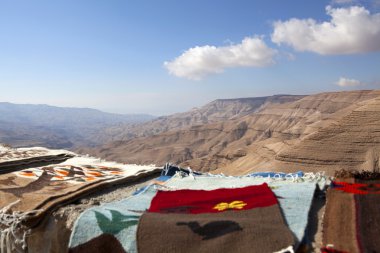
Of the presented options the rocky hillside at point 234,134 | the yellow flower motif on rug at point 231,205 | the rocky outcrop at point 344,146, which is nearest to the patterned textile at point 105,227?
the yellow flower motif on rug at point 231,205

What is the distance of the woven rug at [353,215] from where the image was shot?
2.45 metres

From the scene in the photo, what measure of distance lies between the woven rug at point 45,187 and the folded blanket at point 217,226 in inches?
40.3

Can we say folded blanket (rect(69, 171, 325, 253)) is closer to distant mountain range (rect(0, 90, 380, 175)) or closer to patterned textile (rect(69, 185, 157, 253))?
patterned textile (rect(69, 185, 157, 253))

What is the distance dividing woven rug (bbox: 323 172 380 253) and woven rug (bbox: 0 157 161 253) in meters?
2.35

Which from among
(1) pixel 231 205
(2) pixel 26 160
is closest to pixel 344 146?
(2) pixel 26 160

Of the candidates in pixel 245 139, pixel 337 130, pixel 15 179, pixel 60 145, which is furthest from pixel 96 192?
pixel 60 145

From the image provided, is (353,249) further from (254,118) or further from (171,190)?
(254,118)

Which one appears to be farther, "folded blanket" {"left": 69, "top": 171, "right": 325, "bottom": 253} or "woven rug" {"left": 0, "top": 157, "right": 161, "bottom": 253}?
"woven rug" {"left": 0, "top": 157, "right": 161, "bottom": 253}

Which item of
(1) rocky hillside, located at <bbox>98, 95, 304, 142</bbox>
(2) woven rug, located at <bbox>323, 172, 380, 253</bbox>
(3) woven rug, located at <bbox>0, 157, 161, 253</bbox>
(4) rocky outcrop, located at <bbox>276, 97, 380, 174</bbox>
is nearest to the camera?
(2) woven rug, located at <bbox>323, 172, 380, 253</bbox>

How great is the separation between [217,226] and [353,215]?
39.2 inches

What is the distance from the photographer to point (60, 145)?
164 metres

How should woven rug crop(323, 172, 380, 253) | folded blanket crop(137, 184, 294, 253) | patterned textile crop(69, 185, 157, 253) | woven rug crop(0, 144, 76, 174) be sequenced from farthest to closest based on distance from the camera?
woven rug crop(0, 144, 76, 174) < patterned textile crop(69, 185, 157, 253) < folded blanket crop(137, 184, 294, 253) < woven rug crop(323, 172, 380, 253)

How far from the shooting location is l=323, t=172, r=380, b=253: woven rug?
96.4 inches

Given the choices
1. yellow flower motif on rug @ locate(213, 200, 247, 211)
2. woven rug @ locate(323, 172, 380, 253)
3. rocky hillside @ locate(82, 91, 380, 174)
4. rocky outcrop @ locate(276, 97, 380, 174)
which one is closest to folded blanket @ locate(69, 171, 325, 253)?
woven rug @ locate(323, 172, 380, 253)
